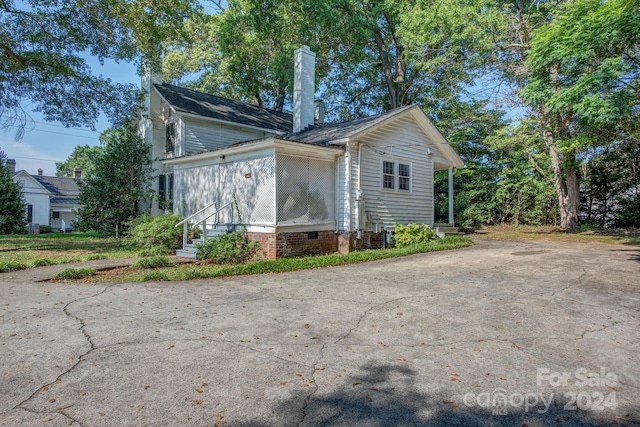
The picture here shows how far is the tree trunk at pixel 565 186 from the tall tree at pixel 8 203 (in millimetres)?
28125

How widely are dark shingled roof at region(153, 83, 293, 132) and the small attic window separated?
1.25 m

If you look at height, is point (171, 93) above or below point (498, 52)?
below

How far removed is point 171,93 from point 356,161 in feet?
34.1

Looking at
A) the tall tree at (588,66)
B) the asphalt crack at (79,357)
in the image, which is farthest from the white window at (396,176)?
the asphalt crack at (79,357)

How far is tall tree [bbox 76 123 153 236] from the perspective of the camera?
53.9 feet

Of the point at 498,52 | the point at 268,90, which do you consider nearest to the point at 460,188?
the point at 498,52

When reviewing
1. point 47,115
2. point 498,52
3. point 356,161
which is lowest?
point 356,161

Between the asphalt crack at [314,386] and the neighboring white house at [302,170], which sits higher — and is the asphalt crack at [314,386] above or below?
below

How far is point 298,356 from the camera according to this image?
11.4 feet

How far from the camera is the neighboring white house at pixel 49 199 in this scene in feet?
118

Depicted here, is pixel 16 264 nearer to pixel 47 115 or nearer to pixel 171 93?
pixel 47 115

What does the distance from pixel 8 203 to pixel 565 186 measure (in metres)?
29.3

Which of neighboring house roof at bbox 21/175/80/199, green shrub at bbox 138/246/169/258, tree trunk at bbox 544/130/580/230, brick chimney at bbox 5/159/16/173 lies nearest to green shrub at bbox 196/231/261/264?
green shrub at bbox 138/246/169/258

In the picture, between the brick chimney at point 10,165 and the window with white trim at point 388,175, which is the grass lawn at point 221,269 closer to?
the window with white trim at point 388,175
